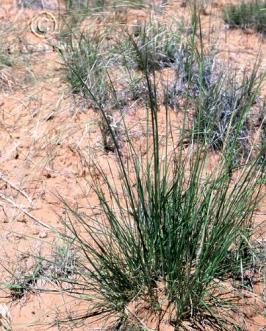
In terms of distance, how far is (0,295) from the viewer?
3082 millimetres

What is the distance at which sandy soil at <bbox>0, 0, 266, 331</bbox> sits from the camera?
10.5 ft

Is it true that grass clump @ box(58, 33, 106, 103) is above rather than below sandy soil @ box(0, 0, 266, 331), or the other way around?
above

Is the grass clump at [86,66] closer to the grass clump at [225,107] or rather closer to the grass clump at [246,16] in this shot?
the grass clump at [225,107]

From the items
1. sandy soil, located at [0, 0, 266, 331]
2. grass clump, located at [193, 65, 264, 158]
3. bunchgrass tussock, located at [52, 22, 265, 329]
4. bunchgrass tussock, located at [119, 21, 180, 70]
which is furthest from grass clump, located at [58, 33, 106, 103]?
bunchgrass tussock, located at [52, 22, 265, 329]

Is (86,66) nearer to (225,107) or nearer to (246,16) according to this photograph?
(225,107)

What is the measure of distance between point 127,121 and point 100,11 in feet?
3.88

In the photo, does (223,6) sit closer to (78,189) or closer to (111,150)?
(111,150)

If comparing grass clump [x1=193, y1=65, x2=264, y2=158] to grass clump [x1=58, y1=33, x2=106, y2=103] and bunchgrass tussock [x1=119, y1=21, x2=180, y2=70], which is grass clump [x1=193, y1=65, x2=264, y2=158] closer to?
bunchgrass tussock [x1=119, y1=21, x2=180, y2=70]

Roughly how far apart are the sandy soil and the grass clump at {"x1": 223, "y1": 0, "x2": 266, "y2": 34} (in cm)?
8

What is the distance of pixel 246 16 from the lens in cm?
505

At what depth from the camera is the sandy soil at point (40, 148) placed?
3.19m

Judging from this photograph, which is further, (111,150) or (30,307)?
(111,150)

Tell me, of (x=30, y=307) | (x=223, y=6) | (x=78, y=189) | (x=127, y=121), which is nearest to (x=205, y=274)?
(x=30, y=307)

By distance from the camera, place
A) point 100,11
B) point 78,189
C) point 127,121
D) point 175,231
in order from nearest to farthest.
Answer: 1. point 175,231
2. point 78,189
3. point 127,121
4. point 100,11
